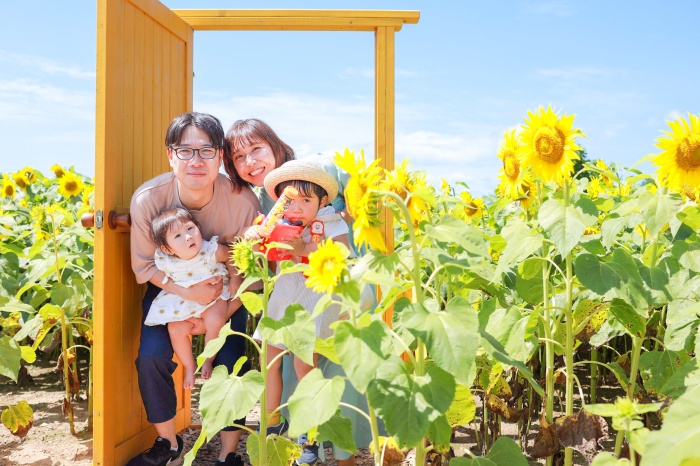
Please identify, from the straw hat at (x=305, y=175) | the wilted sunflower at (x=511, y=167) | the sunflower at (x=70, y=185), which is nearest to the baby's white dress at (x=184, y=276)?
the straw hat at (x=305, y=175)

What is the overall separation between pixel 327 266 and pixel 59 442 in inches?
109

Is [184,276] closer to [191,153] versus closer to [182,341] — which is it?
[182,341]

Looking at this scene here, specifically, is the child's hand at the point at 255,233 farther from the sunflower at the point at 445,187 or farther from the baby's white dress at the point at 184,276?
the sunflower at the point at 445,187


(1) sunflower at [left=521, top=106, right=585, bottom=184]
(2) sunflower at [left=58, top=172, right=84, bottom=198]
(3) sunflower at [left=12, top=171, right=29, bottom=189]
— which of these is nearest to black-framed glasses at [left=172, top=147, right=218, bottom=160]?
(1) sunflower at [left=521, top=106, right=585, bottom=184]

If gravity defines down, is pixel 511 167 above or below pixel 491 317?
above

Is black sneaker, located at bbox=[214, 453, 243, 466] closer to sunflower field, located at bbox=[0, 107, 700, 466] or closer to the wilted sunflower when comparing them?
sunflower field, located at bbox=[0, 107, 700, 466]

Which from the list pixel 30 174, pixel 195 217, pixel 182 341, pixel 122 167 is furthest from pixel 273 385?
pixel 30 174

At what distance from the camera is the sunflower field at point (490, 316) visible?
1.59 meters

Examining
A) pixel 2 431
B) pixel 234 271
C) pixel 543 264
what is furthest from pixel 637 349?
pixel 2 431

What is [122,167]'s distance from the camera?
10.7ft

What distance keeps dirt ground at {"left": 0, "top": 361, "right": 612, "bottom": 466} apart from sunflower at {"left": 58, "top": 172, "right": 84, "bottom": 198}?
5.30 feet

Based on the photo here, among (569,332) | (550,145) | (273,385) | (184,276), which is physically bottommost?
(273,385)

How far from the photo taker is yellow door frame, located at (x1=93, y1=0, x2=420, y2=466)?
3.09m

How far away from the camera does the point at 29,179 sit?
22.2 feet
